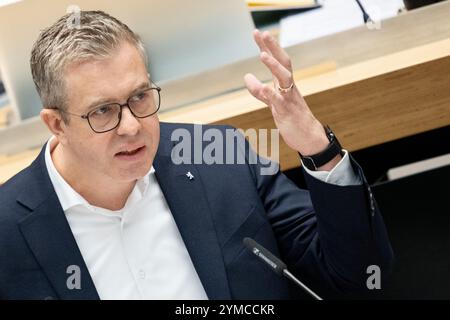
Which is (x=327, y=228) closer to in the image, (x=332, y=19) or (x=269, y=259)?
(x=269, y=259)

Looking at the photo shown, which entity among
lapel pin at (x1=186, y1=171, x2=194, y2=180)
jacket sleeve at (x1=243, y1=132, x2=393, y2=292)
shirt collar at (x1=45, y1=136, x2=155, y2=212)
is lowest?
jacket sleeve at (x1=243, y1=132, x2=393, y2=292)

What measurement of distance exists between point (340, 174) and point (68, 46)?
0.51 meters

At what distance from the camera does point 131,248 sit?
149 centimetres

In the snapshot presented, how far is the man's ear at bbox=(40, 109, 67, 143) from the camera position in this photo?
1.42 meters

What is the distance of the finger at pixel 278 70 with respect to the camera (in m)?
1.26

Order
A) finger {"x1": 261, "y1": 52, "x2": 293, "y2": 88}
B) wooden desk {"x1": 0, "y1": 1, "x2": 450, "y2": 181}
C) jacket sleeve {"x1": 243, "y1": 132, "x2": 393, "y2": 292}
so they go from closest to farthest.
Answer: finger {"x1": 261, "y1": 52, "x2": 293, "y2": 88}
jacket sleeve {"x1": 243, "y1": 132, "x2": 393, "y2": 292}
wooden desk {"x1": 0, "y1": 1, "x2": 450, "y2": 181}

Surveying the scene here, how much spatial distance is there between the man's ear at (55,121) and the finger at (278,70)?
0.39m

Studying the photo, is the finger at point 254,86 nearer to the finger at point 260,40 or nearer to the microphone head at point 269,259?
the finger at point 260,40

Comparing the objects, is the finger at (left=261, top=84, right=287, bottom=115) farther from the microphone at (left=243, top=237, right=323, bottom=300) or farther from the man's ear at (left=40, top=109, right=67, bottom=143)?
the man's ear at (left=40, top=109, right=67, bottom=143)

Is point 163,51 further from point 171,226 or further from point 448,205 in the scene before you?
point 448,205

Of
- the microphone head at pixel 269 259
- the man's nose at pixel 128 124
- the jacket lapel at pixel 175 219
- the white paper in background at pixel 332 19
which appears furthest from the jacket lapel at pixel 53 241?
the white paper in background at pixel 332 19

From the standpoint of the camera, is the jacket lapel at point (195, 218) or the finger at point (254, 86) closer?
the finger at point (254, 86)

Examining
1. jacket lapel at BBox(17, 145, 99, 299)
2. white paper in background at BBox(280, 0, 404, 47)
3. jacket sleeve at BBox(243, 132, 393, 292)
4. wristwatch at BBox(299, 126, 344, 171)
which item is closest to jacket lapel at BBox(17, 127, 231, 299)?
jacket lapel at BBox(17, 145, 99, 299)

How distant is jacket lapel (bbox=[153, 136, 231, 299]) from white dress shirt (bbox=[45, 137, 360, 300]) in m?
0.03
